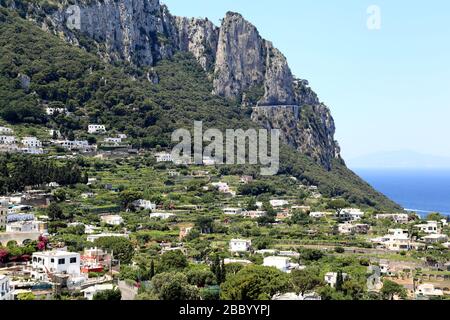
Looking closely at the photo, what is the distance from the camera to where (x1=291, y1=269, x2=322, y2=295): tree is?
98.3 feet

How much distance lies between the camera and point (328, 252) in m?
41.3

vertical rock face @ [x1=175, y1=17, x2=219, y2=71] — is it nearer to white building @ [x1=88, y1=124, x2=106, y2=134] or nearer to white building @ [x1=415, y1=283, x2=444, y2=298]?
white building @ [x1=88, y1=124, x2=106, y2=134]

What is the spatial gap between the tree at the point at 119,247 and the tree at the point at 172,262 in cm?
250

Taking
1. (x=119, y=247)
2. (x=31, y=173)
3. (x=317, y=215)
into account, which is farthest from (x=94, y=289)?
(x=317, y=215)

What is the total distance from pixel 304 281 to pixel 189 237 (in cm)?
1381

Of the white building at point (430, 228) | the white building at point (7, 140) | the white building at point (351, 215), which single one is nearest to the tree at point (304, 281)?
the white building at point (430, 228)

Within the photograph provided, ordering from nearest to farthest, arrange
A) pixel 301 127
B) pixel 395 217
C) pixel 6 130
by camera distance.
Result: pixel 395 217 → pixel 6 130 → pixel 301 127

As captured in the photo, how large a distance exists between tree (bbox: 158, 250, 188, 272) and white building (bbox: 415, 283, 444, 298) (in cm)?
1009

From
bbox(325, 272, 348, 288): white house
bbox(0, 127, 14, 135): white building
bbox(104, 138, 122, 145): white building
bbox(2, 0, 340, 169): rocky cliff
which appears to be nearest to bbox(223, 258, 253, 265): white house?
bbox(325, 272, 348, 288): white house

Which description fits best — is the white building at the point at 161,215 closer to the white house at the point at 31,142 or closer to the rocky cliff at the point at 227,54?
the white house at the point at 31,142

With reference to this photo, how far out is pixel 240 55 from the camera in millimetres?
113500

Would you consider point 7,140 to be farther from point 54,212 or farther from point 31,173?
point 54,212

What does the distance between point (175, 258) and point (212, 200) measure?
23693 millimetres
